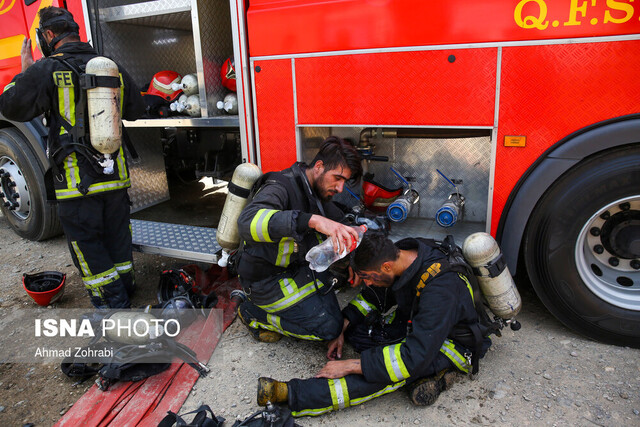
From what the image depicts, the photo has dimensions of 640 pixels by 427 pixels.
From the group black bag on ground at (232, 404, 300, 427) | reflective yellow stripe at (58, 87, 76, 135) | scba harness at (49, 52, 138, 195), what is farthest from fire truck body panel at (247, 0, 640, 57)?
black bag on ground at (232, 404, 300, 427)

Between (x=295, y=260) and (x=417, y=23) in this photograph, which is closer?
(x=417, y=23)

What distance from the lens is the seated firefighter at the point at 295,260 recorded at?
2.49m

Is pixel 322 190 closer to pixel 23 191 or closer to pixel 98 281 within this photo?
pixel 98 281

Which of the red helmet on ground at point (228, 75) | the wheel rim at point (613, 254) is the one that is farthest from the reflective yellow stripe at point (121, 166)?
the wheel rim at point (613, 254)

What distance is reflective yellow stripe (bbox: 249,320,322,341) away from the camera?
2.65 meters

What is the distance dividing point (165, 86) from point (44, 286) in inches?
75.2

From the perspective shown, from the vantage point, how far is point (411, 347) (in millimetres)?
2072

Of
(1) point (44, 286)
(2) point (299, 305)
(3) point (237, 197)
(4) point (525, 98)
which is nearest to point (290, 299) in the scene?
(2) point (299, 305)

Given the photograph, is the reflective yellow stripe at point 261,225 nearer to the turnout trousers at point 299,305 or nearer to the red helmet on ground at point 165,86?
the turnout trousers at point 299,305

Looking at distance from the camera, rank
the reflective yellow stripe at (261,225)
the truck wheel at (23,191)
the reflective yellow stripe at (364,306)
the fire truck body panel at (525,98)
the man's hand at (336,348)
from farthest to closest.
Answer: the truck wheel at (23,191) → the reflective yellow stripe at (364,306) → the man's hand at (336,348) → the fire truck body panel at (525,98) → the reflective yellow stripe at (261,225)

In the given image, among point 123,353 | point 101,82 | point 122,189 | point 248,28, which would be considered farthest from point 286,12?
point 123,353

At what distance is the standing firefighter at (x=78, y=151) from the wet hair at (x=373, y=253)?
1.78m

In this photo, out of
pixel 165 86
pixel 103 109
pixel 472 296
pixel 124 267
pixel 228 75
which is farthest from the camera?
pixel 165 86

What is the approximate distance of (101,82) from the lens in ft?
9.12
